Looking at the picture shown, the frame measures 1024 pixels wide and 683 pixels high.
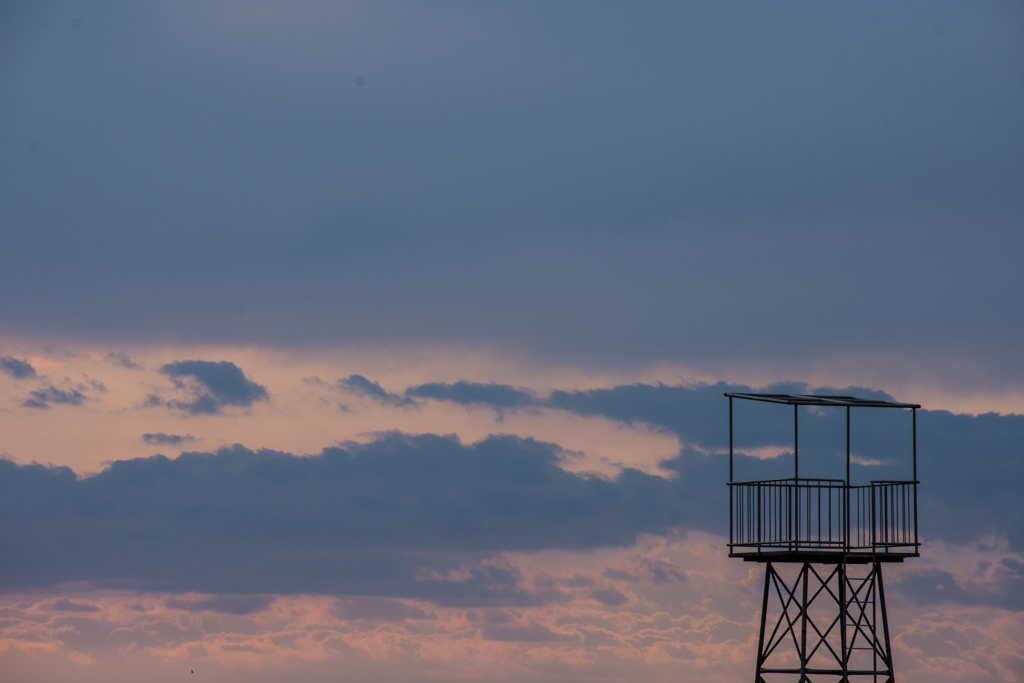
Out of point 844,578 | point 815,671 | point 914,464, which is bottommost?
point 815,671

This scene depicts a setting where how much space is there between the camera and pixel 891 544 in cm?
3712

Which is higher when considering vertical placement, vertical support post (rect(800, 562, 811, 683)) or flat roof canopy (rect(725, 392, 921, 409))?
flat roof canopy (rect(725, 392, 921, 409))

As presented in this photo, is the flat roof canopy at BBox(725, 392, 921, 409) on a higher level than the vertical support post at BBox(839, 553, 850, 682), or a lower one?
higher

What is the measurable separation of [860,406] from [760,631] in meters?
7.41

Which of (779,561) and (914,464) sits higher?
(914,464)

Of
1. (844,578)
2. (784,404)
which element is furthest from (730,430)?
(844,578)

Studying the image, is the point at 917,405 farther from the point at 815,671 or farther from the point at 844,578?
the point at 815,671

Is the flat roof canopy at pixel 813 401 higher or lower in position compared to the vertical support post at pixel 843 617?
higher

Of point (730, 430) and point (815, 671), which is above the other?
point (730, 430)

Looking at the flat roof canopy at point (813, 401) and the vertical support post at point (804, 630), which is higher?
the flat roof canopy at point (813, 401)

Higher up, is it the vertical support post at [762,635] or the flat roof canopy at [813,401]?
the flat roof canopy at [813,401]

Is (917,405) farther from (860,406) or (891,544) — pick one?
(891,544)

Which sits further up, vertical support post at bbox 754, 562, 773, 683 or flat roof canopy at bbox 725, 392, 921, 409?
flat roof canopy at bbox 725, 392, 921, 409

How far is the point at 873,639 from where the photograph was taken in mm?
37281
